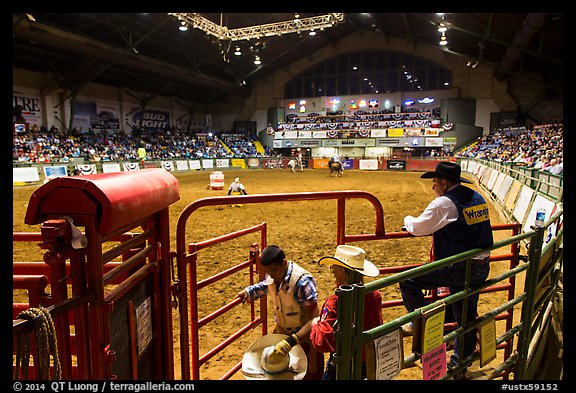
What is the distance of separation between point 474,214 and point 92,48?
1170 inches

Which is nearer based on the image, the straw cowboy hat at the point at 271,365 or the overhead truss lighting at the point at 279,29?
the straw cowboy hat at the point at 271,365

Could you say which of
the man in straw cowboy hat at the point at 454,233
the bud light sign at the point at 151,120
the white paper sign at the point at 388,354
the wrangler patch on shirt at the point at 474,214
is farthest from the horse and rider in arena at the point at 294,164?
the white paper sign at the point at 388,354

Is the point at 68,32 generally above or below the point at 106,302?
above

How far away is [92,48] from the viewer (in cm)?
2600

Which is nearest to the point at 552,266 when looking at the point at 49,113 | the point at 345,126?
the point at 49,113

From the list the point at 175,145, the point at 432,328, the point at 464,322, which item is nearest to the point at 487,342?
the point at 464,322

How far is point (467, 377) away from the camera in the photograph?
10.8 ft

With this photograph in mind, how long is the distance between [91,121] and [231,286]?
34142mm

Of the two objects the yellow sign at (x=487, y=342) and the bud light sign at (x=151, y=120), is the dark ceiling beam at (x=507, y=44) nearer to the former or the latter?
the yellow sign at (x=487, y=342)

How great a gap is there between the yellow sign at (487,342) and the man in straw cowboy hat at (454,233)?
0.74 ft

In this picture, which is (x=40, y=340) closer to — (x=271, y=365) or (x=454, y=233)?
(x=271, y=365)

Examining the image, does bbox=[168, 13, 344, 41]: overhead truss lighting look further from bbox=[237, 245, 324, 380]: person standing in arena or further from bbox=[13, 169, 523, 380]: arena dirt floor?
bbox=[237, 245, 324, 380]: person standing in arena

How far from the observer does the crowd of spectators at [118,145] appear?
2458cm

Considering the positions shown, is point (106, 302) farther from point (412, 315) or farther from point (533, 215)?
point (533, 215)
